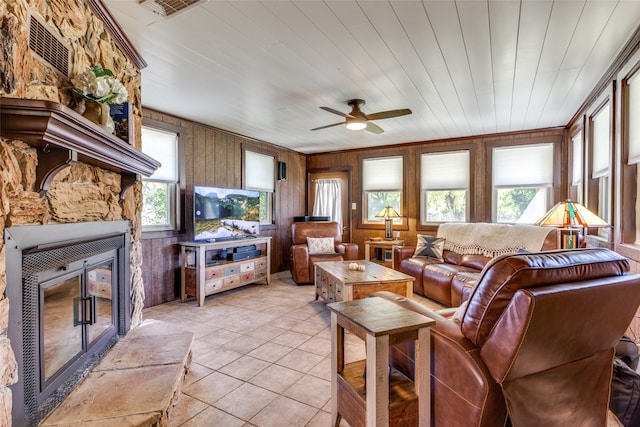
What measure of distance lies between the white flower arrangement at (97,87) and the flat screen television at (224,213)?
250 centimetres

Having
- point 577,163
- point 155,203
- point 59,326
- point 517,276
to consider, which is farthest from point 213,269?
point 577,163

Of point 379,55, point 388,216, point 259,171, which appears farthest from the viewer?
point 259,171

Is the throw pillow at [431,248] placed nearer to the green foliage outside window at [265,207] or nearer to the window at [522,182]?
the window at [522,182]

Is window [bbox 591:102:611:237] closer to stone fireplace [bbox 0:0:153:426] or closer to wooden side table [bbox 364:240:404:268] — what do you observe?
wooden side table [bbox 364:240:404:268]

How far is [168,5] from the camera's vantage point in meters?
1.88

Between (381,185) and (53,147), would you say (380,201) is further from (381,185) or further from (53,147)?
(53,147)

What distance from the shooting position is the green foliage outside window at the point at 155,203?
3.90 metres

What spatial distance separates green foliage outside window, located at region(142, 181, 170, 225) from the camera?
3.90 metres

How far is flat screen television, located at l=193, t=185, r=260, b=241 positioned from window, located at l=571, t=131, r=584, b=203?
428cm

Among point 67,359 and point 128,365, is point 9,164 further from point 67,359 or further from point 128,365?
point 128,365

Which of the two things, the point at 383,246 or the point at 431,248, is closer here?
the point at 431,248

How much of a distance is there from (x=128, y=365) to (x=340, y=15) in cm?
241

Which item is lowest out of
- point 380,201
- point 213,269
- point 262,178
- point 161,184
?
point 213,269

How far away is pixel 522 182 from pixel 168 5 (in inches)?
198
